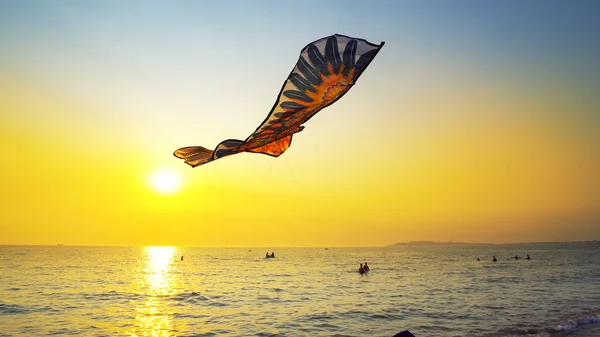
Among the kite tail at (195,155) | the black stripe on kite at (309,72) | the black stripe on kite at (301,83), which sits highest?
the black stripe on kite at (309,72)

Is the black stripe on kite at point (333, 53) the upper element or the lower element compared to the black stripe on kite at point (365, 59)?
upper

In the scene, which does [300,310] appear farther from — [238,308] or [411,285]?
[411,285]

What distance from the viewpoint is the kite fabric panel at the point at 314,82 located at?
13.6ft

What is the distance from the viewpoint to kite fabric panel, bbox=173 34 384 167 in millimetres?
4160

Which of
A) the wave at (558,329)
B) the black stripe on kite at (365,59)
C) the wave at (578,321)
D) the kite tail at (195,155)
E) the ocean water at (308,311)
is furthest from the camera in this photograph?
the ocean water at (308,311)

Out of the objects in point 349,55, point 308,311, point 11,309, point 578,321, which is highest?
point 349,55

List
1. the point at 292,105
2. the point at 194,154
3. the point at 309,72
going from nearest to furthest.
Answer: the point at 309,72
the point at 292,105
the point at 194,154

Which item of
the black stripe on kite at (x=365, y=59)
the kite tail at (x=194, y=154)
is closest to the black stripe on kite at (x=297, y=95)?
the black stripe on kite at (x=365, y=59)

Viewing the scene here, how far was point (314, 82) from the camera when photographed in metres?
4.60

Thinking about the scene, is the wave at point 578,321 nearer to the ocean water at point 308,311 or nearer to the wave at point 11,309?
the ocean water at point 308,311

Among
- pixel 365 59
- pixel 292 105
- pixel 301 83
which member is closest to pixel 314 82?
pixel 301 83

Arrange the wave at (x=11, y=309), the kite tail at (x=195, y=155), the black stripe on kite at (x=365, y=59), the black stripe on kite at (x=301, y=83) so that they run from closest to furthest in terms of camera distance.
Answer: the black stripe on kite at (x=365, y=59), the black stripe on kite at (x=301, y=83), the kite tail at (x=195, y=155), the wave at (x=11, y=309)

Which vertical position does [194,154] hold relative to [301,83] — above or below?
below

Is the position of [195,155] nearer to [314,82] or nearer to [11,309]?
[314,82]
